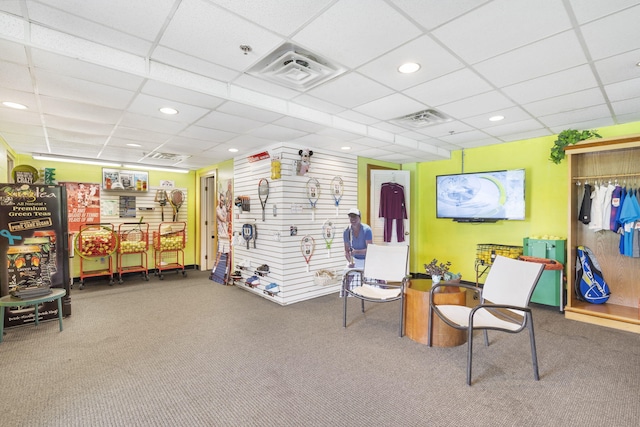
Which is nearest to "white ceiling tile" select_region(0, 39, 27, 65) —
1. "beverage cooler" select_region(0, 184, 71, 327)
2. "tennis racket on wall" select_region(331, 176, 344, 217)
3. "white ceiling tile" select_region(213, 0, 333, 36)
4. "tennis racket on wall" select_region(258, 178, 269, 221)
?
"white ceiling tile" select_region(213, 0, 333, 36)

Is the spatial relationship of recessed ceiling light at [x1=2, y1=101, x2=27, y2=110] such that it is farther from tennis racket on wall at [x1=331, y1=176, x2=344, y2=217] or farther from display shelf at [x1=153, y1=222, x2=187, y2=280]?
tennis racket on wall at [x1=331, y1=176, x2=344, y2=217]

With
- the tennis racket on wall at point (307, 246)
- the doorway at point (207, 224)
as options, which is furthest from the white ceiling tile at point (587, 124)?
the doorway at point (207, 224)

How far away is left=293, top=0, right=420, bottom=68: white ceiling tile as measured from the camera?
6.59ft

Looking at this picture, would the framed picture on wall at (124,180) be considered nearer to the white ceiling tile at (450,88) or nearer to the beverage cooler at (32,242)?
the beverage cooler at (32,242)

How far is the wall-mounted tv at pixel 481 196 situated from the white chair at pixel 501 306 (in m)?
2.32

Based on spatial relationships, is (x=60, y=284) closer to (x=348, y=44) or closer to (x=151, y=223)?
(x=151, y=223)

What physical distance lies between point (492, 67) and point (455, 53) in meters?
0.50

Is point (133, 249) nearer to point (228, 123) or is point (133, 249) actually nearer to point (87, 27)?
point (228, 123)

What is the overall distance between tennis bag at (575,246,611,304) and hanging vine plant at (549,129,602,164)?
4.50 ft

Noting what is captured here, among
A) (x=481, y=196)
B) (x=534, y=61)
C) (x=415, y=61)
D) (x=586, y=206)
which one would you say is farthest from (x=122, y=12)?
(x=586, y=206)

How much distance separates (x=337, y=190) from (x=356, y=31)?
358cm

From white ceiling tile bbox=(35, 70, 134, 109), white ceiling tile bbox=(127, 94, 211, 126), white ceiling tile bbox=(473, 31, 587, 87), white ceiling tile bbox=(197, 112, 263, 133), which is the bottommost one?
white ceiling tile bbox=(197, 112, 263, 133)

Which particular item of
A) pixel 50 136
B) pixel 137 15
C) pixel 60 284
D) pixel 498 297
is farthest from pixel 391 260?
pixel 50 136

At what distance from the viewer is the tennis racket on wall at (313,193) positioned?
5263 mm
